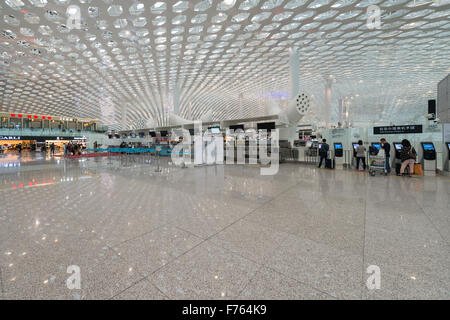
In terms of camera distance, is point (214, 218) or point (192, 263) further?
point (214, 218)

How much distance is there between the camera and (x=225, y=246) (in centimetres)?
270

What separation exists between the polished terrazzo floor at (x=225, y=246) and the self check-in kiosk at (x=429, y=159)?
5.81 metres

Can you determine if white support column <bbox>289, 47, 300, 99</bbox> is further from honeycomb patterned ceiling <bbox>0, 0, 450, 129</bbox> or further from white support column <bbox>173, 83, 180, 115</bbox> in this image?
white support column <bbox>173, 83, 180, 115</bbox>

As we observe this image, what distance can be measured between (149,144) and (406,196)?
24840mm

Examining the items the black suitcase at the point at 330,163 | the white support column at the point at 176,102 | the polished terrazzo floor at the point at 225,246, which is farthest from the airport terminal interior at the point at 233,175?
the white support column at the point at 176,102

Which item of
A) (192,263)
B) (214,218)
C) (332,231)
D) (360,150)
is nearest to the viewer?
(192,263)

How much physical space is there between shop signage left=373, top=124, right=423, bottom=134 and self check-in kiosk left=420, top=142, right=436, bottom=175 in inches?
48.9

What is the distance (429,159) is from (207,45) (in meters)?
18.2

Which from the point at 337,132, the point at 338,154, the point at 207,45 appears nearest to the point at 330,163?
the point at 338,154

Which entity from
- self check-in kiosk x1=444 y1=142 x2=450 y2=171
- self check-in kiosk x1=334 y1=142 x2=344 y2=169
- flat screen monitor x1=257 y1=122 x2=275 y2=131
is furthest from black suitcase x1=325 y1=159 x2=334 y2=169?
self check-in kiosk x1=444 y1=142 x2=450 y2=171

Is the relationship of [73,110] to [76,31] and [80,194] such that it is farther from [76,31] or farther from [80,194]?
[80,194]

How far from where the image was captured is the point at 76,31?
583 inches

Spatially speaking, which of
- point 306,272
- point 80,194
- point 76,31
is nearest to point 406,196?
point 306,272
